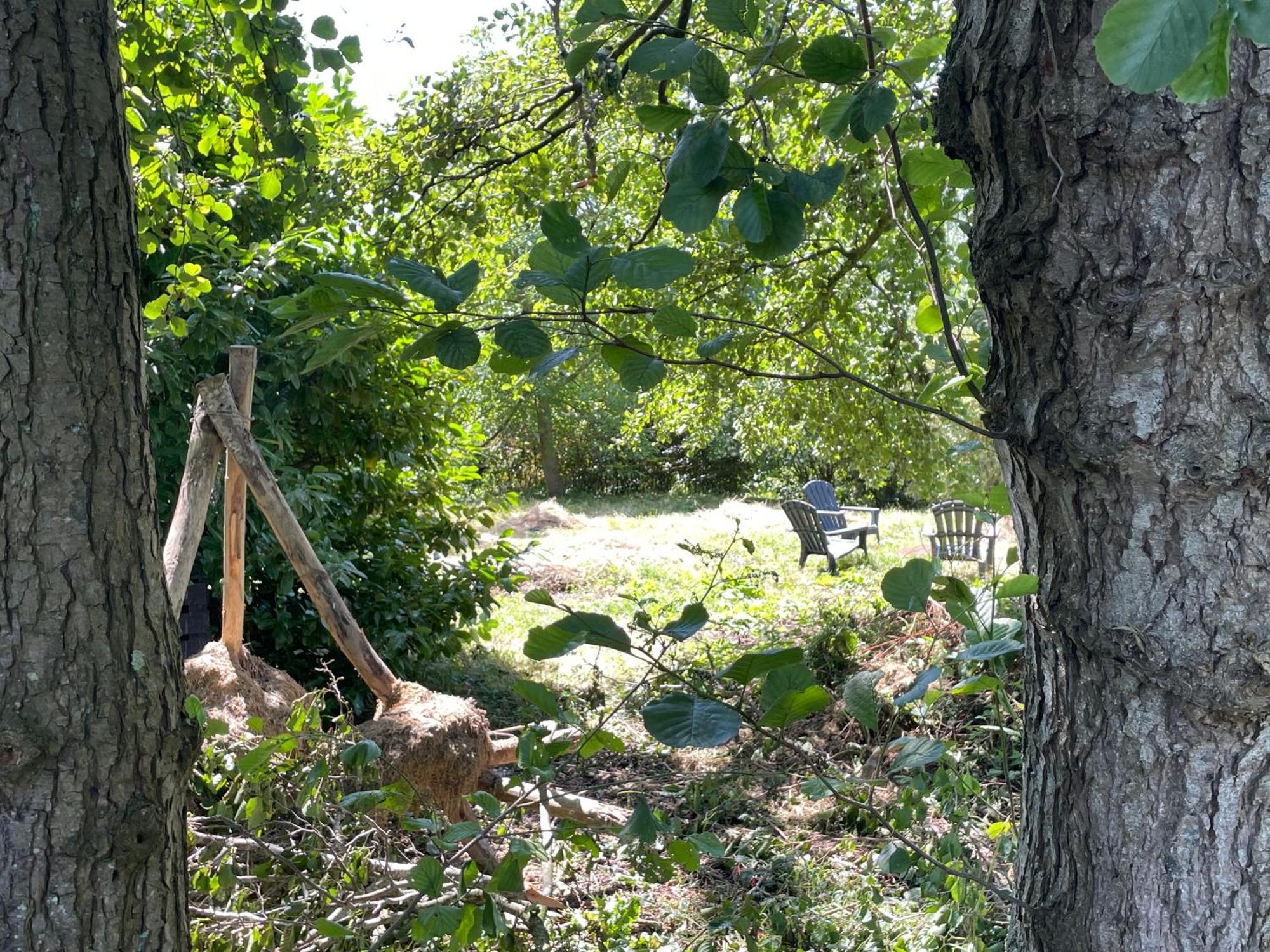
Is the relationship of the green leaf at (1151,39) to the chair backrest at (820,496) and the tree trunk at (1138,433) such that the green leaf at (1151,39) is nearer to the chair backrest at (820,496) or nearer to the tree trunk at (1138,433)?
the tree trunk at (1138,433)

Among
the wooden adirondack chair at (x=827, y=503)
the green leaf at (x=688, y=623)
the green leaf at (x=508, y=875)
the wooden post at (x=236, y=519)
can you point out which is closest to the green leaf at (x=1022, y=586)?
the green leaf at (x=688, y=623)

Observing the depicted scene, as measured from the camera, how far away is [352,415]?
20.9 feet

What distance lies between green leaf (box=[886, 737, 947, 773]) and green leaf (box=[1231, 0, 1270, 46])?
3.00 feet

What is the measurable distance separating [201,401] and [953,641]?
405 centimetres

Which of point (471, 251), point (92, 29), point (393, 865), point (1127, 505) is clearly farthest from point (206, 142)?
point (471, 251)

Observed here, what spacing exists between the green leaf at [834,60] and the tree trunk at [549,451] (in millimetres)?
22250

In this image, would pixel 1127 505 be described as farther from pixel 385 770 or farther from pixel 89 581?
pixel 385 770

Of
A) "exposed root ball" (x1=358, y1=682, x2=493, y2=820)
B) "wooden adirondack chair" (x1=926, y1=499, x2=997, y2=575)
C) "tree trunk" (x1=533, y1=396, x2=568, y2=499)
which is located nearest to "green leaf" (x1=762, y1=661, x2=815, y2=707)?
"exposed root ball" (x1=358, y1=682, x2=493, y2=820)

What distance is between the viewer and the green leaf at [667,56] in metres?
1.22

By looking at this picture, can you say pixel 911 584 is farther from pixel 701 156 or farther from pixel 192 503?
pixel 192 503

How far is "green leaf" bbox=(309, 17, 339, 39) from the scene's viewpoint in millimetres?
2348

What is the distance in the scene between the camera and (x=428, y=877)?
160cm

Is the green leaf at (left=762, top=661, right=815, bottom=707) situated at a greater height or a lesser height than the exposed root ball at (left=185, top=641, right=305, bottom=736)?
Result: greater

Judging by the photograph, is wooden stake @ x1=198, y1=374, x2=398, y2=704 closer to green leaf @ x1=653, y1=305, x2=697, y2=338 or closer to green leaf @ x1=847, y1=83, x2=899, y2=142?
green leaf @ x1=653, y1=305, x2=697, y2=338
